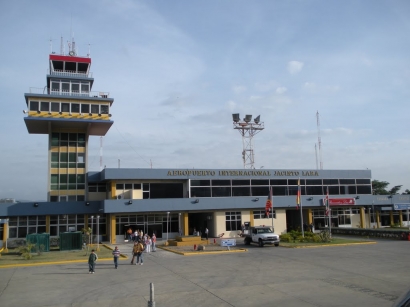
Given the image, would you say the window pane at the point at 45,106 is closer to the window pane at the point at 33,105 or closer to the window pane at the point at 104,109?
the window pane at the point at 33,105

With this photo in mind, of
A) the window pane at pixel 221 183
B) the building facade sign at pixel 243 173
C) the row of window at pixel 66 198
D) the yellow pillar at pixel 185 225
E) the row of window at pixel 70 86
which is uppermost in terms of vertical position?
the row of window at pixel 70 86

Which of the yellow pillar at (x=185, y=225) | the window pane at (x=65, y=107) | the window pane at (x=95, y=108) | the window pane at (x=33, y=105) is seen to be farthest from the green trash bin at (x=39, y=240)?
the window pane at (x=95, y=108)

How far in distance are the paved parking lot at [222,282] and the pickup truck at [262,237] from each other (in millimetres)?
7872

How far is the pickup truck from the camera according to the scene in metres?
34.6

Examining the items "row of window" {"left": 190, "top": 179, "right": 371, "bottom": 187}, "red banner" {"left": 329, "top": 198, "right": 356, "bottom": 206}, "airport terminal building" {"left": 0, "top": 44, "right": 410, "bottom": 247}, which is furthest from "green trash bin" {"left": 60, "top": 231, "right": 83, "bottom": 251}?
"red banner" {"left": 329, "top": 198, "right": 356, "bottom": 206}

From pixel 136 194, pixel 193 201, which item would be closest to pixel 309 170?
pixel 193 201

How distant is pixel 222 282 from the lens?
17688 mm

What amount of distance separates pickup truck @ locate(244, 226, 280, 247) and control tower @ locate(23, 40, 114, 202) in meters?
21.6

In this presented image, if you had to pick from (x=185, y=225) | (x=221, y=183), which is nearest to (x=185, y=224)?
(x=185, y=225)

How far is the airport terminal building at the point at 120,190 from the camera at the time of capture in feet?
144

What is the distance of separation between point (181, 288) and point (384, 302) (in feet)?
25.3

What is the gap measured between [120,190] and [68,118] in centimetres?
1016

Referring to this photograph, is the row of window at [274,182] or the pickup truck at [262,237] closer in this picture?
the pickup truck at [262,237]

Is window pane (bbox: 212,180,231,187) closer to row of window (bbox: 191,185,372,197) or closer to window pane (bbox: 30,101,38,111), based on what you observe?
row of window (bbox: 191,185,372,197)
